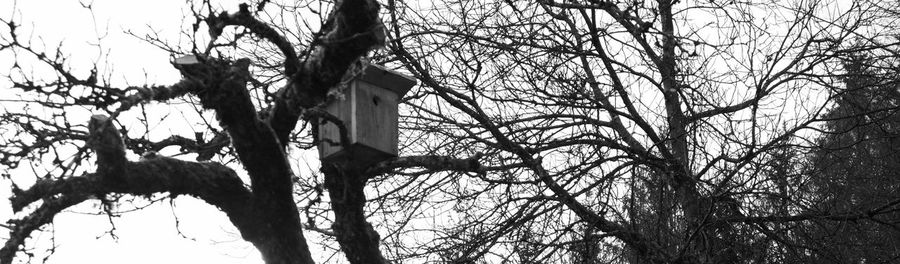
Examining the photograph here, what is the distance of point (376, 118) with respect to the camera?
442 centimetres

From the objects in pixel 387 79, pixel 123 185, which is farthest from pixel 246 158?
pixel 387 79

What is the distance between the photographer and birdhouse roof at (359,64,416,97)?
4.50 metres

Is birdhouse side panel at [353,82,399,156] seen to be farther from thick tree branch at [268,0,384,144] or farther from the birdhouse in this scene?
thick tree branch at [268,0,384,144]

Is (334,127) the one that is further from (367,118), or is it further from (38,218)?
(38,218)

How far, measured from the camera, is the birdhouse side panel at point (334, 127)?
4.08m

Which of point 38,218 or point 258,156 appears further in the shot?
point 258,156

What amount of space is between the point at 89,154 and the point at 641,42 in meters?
4.35

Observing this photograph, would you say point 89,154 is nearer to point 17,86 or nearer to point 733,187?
point 17,86

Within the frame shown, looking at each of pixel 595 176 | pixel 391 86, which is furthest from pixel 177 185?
pixel 595 176

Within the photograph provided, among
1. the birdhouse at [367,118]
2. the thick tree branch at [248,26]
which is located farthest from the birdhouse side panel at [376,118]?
the thick tree branch at [248,26]

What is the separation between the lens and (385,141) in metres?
4.32

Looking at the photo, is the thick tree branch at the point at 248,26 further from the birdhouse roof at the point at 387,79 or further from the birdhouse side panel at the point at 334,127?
the birdhouse roof at the point at 387,79

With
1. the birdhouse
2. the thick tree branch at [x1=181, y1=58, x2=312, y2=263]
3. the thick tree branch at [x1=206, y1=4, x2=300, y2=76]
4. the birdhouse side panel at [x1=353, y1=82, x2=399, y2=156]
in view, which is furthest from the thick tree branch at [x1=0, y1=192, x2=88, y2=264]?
the birdhouse side panel at [x1=353, y1=82, x2=399, y2=156]

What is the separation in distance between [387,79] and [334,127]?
1.12 feet
